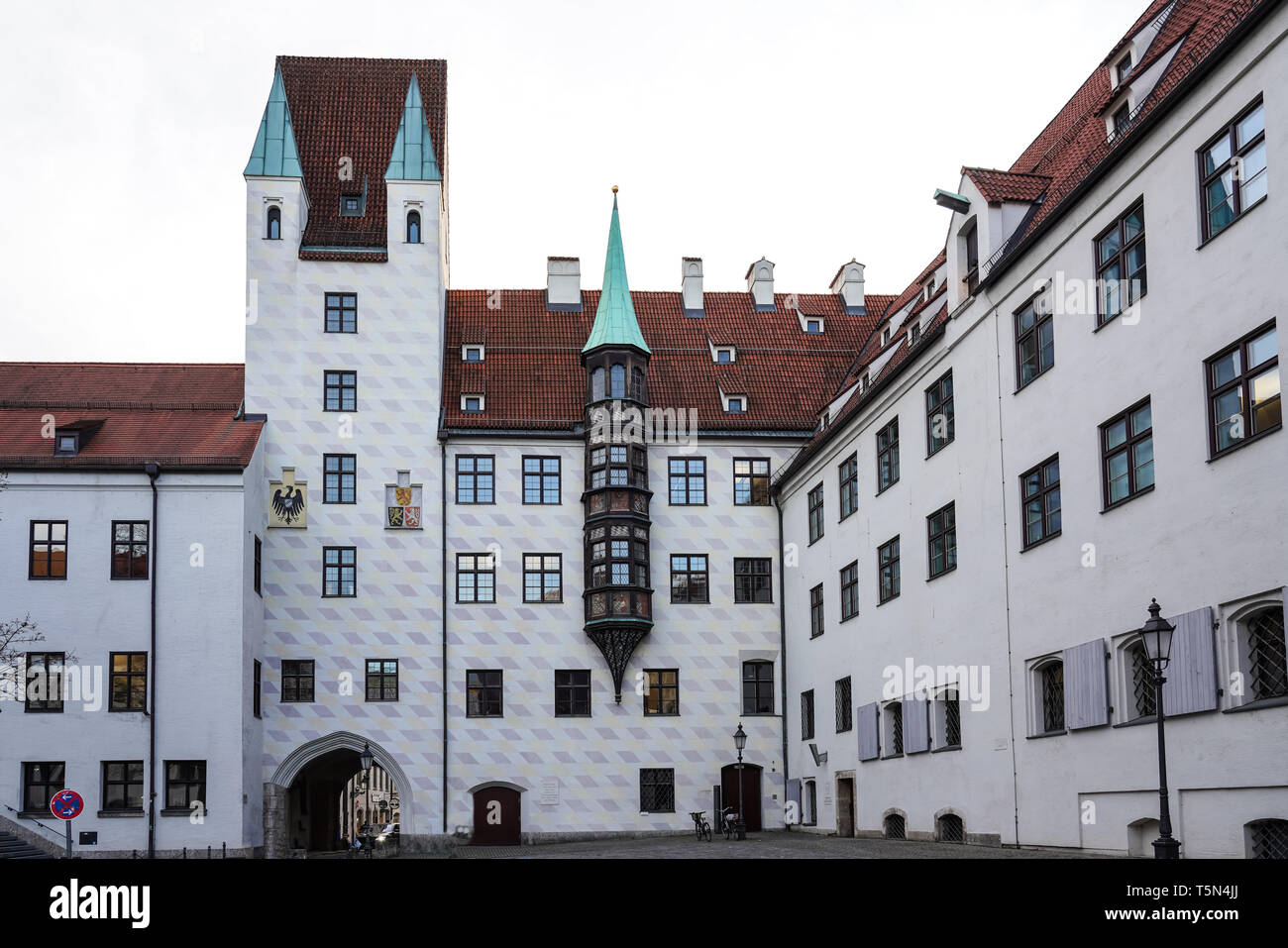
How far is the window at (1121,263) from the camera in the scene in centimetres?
2036

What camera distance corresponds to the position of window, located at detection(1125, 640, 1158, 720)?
19531 mm

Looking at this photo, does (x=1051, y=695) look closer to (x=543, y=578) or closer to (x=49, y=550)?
(x=543, y=578)

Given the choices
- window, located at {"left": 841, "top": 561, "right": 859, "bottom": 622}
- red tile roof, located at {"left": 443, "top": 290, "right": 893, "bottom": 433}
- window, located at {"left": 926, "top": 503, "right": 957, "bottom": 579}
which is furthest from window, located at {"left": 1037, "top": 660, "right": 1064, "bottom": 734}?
red tile roof, located at {"left": 443, "top": 290, "right": 893, "bottom": 433}

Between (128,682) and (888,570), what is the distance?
19072 mm

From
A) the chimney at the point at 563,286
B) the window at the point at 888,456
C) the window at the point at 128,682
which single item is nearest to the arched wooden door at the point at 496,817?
the window at the point at 128,682

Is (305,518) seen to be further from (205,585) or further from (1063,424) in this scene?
(1063,424)

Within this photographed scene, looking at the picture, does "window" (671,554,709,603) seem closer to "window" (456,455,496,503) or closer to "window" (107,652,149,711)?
"window" (456,455,496,503)

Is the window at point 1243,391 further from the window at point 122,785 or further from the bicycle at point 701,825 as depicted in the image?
the window at point 122,785

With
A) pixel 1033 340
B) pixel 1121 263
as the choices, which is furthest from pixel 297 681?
pixel 1121 263

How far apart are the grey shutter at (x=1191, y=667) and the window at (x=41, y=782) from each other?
2709cm

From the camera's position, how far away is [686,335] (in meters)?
44.6

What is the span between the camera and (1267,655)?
16.7 m

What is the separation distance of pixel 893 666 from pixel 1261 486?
15.0 metres
